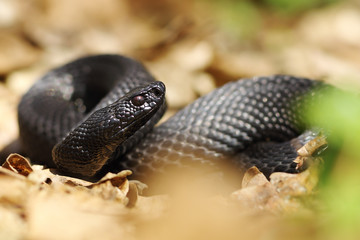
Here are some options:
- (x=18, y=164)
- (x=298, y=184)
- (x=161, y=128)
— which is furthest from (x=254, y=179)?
(x=18, y=164)

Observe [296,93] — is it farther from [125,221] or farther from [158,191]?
[125,221]

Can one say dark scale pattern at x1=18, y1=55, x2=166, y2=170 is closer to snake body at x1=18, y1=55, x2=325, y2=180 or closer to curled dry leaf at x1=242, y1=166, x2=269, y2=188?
snake body at x1=18, y1=55, x2=325, y2=180

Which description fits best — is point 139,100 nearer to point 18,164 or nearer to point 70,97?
point 18,164

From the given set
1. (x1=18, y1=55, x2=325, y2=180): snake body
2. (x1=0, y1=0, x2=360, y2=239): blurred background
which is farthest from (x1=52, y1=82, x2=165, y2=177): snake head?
(x1=0, y1=0, x2=360, y2=239): blurred background

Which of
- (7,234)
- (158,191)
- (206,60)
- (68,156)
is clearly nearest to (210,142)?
(158,191)

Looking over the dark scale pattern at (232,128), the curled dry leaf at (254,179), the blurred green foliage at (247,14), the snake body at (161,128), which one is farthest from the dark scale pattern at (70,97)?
the blurred green foliage at (247,14)

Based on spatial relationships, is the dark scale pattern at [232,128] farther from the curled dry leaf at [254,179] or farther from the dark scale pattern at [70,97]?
the curled dry leaf at [254,179]
